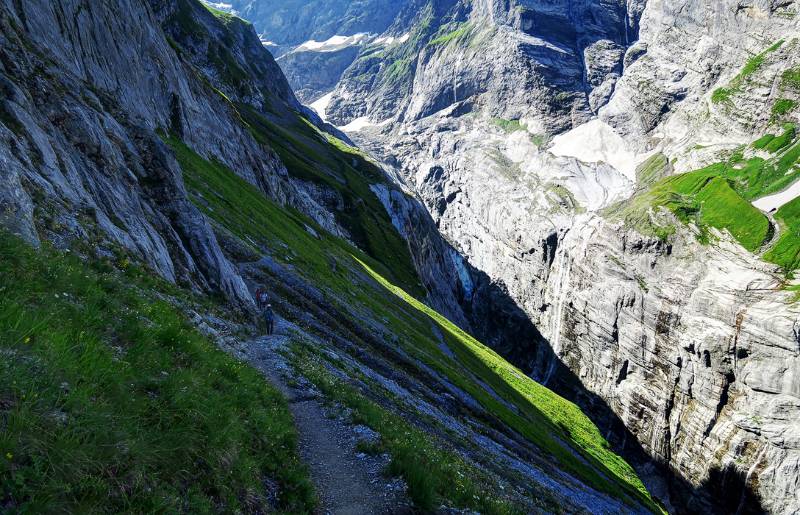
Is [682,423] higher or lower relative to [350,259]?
higher

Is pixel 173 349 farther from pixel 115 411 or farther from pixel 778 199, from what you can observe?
pixel 778 199

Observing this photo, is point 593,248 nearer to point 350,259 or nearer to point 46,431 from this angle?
point 350,259

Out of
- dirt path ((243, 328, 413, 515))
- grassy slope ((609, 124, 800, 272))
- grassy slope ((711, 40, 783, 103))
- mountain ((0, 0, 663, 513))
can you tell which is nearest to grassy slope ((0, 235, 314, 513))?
mountain ((0, 0, 663, 513))

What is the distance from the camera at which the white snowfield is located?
154 meters

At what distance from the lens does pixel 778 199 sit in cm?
15588

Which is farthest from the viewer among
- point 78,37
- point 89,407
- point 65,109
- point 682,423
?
point 682,423

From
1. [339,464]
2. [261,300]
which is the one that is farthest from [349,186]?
[339,464]

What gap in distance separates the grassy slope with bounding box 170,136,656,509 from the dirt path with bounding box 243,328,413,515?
29268mm

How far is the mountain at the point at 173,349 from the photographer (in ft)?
21.8

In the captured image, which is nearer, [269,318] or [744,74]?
[269,318]

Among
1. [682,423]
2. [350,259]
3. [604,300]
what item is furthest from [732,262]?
[350,259]

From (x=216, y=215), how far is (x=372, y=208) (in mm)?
107590

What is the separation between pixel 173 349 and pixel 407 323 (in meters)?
56.1

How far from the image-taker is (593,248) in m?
183
